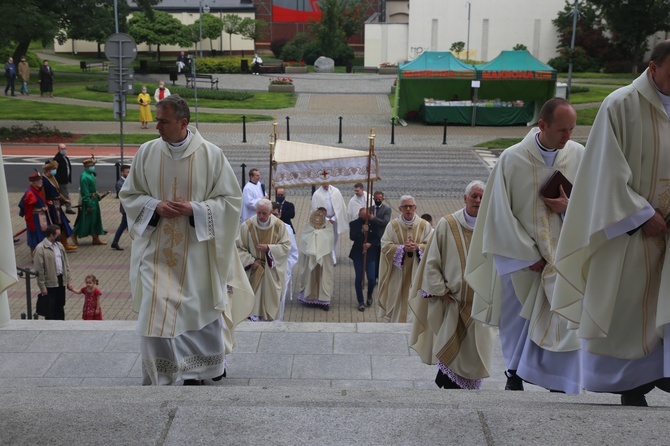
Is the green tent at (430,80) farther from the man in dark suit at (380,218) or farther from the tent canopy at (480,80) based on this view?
the man in dark suit at (380,218)

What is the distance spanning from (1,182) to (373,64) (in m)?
57.9

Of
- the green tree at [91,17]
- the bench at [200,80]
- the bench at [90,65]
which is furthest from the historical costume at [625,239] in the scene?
the bench at [90,65]

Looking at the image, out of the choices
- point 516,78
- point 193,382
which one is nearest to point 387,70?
point 516,78

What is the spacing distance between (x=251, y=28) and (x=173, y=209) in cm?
5944

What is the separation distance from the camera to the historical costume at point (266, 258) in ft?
38.7

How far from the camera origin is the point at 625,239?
4848 millimetres

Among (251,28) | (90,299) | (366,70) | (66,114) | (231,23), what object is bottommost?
(90,299)

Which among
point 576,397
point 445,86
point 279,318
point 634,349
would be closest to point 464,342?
point 576,397

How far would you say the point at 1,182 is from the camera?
5.75 m

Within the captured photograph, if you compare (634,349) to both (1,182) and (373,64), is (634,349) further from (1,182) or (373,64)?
(373,64)

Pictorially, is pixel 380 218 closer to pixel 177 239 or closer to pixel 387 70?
pixel 177 239

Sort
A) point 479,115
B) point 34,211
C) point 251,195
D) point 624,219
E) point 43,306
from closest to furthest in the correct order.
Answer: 1. point 624,219
2. point 43,306
3. point 251,195
4. point 34,211
5. point 479,115

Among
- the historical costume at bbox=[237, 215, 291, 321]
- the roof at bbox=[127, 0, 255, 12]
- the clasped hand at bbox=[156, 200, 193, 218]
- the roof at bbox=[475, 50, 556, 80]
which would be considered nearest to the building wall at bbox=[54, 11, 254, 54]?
the roof at bbox=[127, 0, 255, 12]

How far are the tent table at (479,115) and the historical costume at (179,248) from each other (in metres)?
28.3
